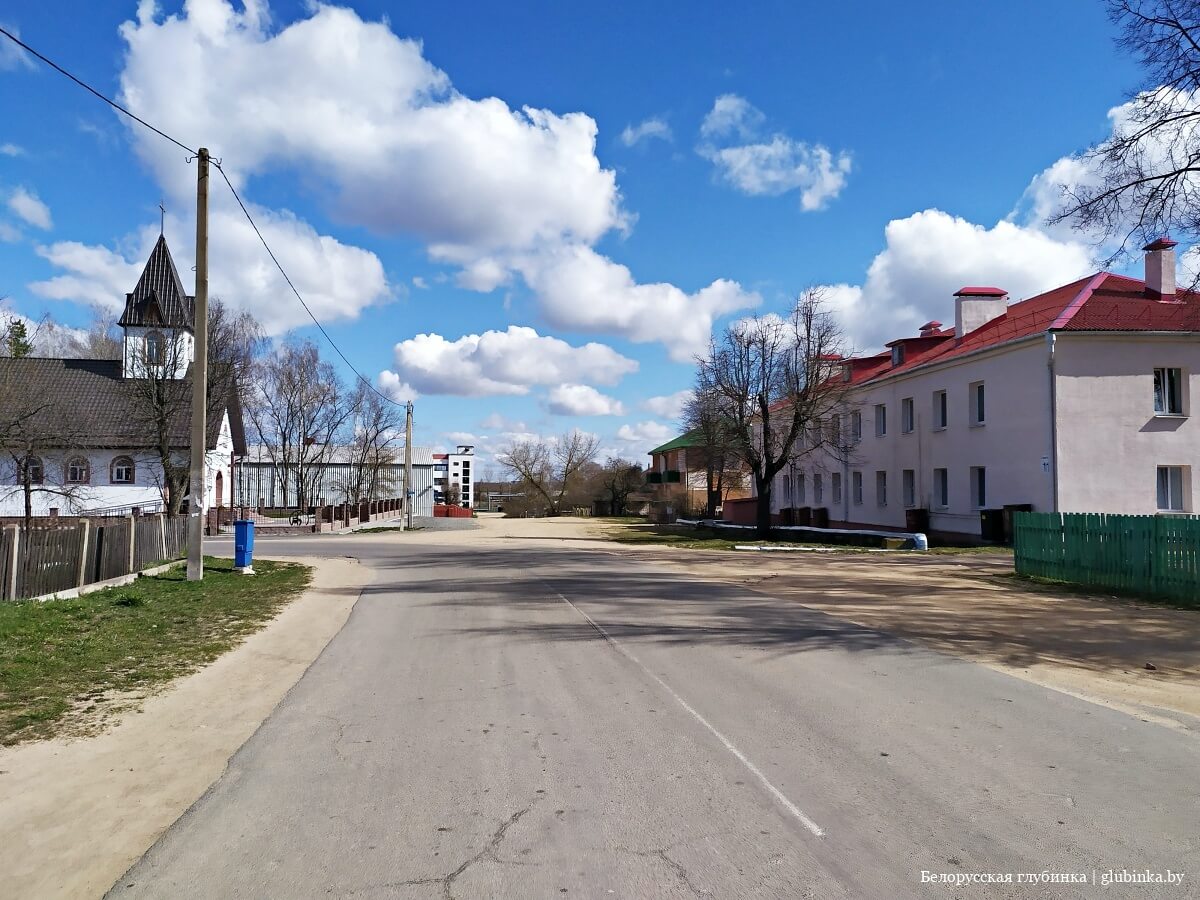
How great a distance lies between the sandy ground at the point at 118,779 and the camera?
4406 millimetres

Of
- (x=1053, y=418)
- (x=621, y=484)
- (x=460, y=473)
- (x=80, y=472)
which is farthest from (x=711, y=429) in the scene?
(x=460, y=473)

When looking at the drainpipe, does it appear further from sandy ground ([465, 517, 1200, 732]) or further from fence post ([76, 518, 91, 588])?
fence post ([76, 518, 91, 588])

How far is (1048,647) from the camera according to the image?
1077cm

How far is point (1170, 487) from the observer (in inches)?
1181

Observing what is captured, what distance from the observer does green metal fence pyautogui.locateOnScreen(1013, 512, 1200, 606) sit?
49.6 feet

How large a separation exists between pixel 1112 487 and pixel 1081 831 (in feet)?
93.7

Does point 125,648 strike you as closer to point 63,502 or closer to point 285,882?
point 285,882

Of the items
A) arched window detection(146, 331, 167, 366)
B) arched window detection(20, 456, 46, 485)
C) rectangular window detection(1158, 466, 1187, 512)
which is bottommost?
rectangular window detection(1158, 466, 1187, 512)

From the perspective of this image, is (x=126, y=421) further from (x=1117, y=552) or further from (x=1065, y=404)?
(x=1117, y=552)

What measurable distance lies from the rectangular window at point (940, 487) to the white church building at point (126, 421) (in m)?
31.2

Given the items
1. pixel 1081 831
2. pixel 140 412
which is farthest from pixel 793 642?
pixel 140 412

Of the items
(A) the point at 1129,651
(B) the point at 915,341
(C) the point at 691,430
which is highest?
(B) the point at 915,341

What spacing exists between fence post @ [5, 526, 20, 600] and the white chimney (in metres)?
33.9

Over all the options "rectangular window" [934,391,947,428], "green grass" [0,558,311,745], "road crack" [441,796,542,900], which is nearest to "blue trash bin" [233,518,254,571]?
"green grass" [0,558,311,745]
